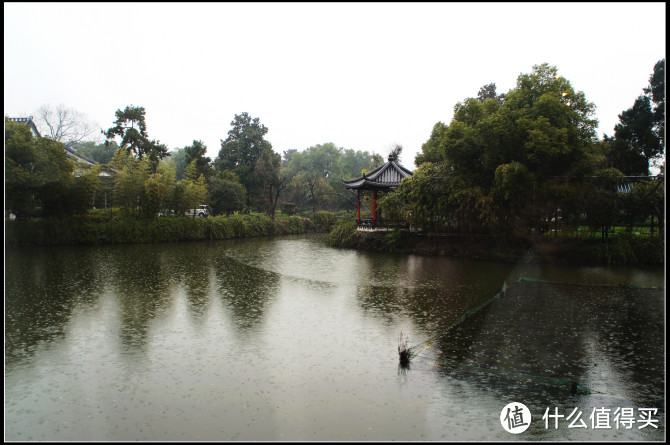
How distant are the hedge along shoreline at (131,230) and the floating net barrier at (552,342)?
45.4 ft

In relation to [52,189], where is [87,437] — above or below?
below

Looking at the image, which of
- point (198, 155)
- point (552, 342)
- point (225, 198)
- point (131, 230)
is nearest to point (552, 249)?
point (552, 342)

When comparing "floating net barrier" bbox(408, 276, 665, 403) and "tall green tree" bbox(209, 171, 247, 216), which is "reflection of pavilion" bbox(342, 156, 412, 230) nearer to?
"tall green tree" bbox(209, 171, 247, 216)

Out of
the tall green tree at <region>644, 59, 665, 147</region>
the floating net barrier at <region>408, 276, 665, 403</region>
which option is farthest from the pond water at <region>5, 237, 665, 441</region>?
the tall green tree at <region>644, 59, 665, 147</region>

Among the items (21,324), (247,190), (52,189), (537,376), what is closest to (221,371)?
(537,376)

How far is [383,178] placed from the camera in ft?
62.6

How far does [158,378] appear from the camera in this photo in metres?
4.38

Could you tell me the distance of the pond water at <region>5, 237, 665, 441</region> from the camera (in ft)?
11.4

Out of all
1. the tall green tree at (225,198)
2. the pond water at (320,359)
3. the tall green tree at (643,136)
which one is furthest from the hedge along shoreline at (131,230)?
the tall green tree at (643,136)

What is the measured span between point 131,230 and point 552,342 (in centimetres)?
1652

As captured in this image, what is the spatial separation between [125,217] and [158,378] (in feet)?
52.8

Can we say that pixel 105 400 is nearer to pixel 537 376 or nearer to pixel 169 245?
pixel 537 376

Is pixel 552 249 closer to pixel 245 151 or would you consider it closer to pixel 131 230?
pixel 131 230

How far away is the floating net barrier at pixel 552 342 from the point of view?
4320 mm
